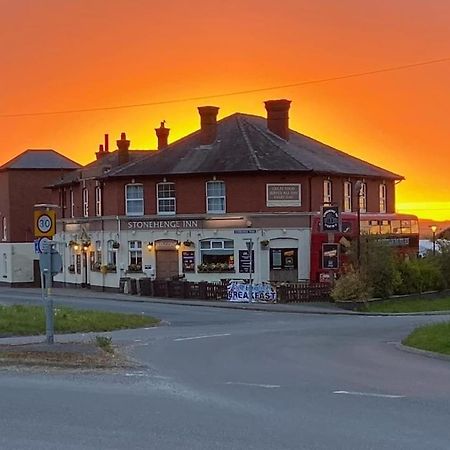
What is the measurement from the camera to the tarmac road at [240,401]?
→ 956 centimetres

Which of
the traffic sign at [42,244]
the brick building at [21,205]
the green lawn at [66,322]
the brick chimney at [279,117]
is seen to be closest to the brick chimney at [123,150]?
the brick chimney at [279,117]

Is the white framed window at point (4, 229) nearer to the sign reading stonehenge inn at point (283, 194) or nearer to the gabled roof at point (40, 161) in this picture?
the gabled roof at point (40, 161)

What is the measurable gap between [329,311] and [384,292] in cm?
442

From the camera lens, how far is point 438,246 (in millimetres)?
54625

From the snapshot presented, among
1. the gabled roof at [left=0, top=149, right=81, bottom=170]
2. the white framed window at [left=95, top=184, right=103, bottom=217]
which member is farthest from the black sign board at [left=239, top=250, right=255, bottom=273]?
the gabled roof at [left=0, top=149, right=81, bottom=170]

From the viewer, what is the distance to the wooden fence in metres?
47.6

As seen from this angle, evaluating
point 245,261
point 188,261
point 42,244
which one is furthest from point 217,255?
point 42,244

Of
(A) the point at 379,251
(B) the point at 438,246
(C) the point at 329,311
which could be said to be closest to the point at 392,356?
(C) the point at 329,311

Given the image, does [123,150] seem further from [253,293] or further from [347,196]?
[253,293]

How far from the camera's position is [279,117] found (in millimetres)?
57000

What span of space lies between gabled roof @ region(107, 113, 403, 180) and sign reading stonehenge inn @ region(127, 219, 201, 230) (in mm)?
2838

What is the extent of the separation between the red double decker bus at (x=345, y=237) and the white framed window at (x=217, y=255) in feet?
15.9

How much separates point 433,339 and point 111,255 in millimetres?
37955

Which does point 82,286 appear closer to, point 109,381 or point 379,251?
point 379,251
